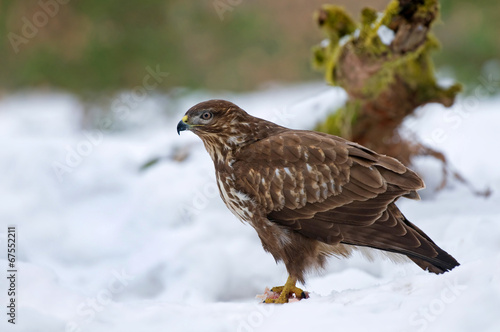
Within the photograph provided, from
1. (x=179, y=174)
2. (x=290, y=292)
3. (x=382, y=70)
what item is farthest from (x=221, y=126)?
(x=179, y=174)

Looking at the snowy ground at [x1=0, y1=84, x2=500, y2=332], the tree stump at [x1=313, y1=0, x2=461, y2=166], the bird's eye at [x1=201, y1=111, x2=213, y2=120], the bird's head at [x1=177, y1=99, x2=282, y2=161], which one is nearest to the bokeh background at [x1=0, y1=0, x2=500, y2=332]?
the snowy ground at [x1=0, y1=84, x2=500, y2=332]

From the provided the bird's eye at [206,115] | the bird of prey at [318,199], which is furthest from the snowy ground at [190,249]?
the bird's eye at [206,115]

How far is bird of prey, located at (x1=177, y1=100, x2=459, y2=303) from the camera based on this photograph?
13.5 ft

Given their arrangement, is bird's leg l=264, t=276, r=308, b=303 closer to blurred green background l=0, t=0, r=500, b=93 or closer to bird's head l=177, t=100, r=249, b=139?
bird's head l=177, t=100, r=249, b=139

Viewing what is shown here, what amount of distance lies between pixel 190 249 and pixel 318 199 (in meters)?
2.12

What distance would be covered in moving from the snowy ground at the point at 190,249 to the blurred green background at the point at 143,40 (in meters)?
2.97

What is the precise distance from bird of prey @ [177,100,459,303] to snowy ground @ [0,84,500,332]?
1.03 feet

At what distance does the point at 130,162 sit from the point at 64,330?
430 centimetres

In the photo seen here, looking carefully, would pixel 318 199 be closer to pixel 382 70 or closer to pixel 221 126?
pixel 221 126

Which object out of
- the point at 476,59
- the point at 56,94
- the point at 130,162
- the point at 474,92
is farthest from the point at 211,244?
the point at 56,94

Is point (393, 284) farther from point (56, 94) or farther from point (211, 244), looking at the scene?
point (56, 94)

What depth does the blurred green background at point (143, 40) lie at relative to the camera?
1115cm

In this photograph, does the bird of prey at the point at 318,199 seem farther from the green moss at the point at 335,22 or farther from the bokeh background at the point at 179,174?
the green moss at the point at 335,22

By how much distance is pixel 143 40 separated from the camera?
1130cm
